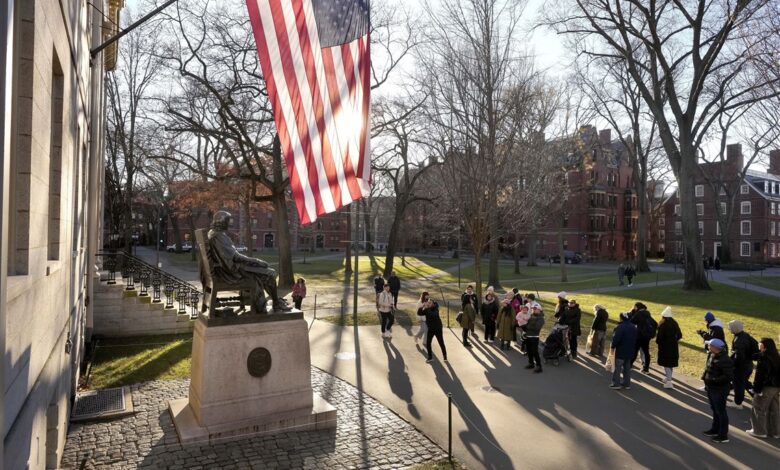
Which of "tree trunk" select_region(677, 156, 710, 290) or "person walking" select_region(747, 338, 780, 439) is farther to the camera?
"tree trunk" select_region(677, 156, 710, 290)

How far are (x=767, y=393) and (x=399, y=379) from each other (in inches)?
271

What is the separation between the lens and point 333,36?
25.6ft

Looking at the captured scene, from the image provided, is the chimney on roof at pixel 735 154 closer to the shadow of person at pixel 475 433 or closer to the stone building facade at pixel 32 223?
the shadow of person at pixel 475 433

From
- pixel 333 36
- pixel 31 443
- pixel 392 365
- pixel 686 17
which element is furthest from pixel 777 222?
pixel 31 443

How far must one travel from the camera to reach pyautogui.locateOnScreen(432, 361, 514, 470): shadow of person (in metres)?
7.51

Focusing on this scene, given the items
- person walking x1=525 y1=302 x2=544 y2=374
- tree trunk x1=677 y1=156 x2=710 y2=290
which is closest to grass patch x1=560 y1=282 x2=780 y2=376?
tree trunk x1=677 y1=156 x2=710 y2=290

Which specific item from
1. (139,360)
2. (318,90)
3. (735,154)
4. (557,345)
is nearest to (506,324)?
(557,345)

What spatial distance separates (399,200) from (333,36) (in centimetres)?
3077

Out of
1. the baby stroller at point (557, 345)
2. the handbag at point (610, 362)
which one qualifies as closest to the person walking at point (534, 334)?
the baby stroller at point (557, 345)

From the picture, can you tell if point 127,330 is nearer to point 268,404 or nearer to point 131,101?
point 268,404

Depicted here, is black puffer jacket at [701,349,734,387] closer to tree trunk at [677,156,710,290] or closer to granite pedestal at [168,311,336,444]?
granite pedestal at [168,311,336,444]

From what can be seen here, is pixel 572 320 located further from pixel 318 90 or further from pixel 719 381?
pixel 318 90

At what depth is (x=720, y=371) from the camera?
8180 millimetres

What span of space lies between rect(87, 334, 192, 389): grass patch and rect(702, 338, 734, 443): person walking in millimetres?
10767
